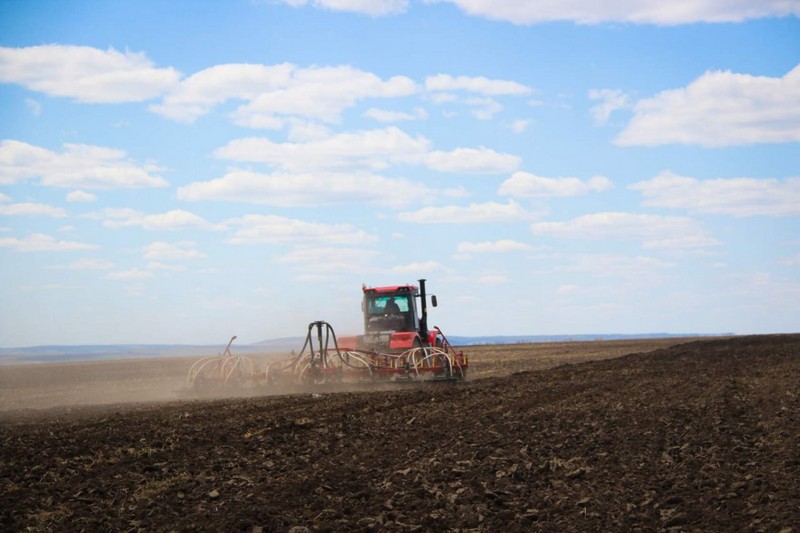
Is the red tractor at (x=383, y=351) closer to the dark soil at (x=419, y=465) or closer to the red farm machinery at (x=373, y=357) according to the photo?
the red farm machinery at (x=373, y=357)

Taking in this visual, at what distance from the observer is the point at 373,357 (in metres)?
24.2

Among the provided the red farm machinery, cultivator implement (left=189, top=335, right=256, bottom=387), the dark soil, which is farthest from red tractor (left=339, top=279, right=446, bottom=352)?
the dark soil

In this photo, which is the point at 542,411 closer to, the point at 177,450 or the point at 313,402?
the point at 313,402

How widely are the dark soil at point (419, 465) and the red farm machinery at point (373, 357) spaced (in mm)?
4748

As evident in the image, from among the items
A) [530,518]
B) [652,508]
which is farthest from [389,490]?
[652,508]

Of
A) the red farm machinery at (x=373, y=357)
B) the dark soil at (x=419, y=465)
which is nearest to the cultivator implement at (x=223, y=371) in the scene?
the red farm machinery at (x=373, y=357)

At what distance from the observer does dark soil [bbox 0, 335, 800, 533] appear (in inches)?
360

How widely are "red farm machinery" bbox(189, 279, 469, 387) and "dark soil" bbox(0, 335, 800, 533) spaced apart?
4748 millimetres

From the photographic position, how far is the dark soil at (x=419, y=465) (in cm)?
Result: 913

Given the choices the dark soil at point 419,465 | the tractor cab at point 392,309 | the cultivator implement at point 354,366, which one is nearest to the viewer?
the dark soil at point 419,465

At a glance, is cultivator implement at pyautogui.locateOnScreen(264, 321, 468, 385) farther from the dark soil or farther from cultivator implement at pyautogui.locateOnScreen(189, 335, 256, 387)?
the dark soil

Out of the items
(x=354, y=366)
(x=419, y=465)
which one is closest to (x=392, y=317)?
(x=354, y=366)

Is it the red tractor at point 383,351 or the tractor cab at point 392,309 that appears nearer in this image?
the red tractor at point 383,351

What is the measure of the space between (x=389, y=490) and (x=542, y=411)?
689cm
